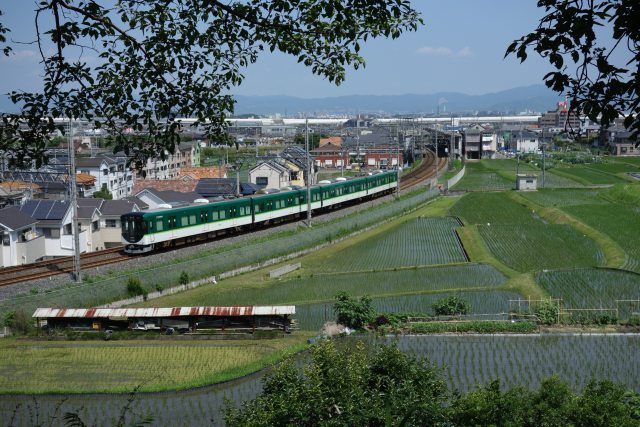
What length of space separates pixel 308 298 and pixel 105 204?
8.71 meters

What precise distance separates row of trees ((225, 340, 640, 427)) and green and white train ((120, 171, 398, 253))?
1181 centimetres

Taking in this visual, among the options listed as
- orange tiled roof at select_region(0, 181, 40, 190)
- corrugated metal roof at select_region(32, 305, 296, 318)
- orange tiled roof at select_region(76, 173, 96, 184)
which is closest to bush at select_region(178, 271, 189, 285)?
corrugated metal roof at select_region(32, 305, 296, 318)

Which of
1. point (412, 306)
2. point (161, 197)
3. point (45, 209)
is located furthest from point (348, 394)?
point (161, 197)

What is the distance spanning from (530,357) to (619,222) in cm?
1631

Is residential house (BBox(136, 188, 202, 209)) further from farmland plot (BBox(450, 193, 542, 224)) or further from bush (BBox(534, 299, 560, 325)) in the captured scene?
bush (BBox(534, 299, 560, 325))

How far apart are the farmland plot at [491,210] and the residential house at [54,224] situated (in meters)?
15.0

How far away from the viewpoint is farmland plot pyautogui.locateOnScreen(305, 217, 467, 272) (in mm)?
20469

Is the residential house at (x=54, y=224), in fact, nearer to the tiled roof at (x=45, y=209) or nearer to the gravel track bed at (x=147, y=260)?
the tiled roof at (x=45, y=209)

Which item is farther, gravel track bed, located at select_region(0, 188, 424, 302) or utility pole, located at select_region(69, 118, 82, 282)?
gravel track bed, located at select_region(0, 188, 424, 302)

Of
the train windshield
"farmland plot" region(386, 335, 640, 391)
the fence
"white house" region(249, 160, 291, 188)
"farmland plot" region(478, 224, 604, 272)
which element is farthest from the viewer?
"white house" region(249, 160, 291, 188)

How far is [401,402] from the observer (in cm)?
705

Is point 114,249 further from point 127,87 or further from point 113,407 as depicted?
point 127,87

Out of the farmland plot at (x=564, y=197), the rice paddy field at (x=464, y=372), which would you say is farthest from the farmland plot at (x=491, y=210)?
the rice paddy field at (x=464, y=372)

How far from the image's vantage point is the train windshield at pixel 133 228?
62.3ft
